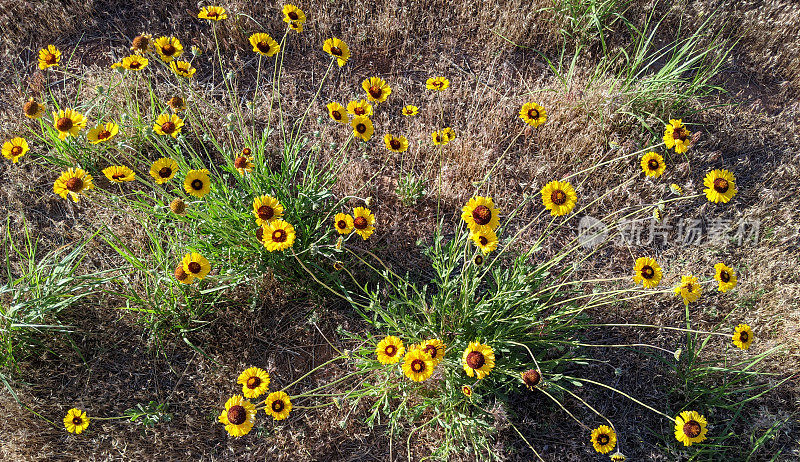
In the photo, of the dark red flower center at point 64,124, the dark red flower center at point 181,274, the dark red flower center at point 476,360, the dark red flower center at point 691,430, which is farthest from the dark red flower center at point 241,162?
the dark red flower center at point 691,430

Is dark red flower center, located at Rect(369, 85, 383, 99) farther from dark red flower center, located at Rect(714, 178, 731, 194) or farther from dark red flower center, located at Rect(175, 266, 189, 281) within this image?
dark red flower center, located at Rect(714, 178, 731, 194)

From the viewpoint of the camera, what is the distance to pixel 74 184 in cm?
224

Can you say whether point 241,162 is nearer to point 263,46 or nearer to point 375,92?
point 263,46

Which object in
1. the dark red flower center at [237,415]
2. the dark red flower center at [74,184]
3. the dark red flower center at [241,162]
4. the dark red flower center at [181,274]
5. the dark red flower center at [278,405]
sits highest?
the dark red flower center at [241,162]

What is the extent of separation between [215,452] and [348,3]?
335 cm

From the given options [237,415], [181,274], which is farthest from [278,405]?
[181,274]

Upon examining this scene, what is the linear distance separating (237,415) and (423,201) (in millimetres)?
1754

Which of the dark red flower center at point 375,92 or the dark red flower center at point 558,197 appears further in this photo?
the dark red flower center at point 375,92

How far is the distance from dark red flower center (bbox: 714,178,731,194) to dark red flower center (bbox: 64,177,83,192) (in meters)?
2.86

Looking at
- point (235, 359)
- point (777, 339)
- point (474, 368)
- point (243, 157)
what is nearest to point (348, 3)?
point (243, 157)

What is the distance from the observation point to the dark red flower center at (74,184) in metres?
2.23

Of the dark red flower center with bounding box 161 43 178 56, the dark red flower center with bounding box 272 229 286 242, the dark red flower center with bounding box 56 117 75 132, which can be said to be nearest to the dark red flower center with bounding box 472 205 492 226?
the dark red flower center with bounding box 272 229 286 242

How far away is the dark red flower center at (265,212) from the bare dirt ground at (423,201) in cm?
73

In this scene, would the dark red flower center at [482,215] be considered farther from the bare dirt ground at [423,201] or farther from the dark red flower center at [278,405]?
the dark red flower center at [278,405]
